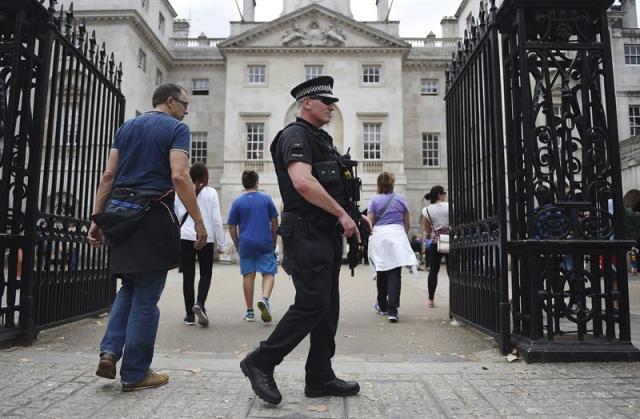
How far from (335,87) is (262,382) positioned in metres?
31.0

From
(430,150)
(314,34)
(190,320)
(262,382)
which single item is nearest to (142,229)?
(262,382)

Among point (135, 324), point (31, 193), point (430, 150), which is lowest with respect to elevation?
point (135, 324)

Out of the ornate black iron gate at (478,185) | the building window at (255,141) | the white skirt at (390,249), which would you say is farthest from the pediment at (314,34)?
the white skirt at (390,249)

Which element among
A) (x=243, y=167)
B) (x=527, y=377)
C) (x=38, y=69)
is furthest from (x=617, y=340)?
(x=243, y=167)

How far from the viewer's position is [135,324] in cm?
373

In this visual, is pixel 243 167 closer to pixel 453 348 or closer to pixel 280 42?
pixel 280 42

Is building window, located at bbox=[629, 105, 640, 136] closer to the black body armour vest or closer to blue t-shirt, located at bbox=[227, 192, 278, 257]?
blue t-shirt, located at bbox=[227, 192, 278, 257]

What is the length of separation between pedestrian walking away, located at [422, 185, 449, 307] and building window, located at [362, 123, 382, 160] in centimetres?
2447

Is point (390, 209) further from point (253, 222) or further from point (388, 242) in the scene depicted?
point (253, 222)

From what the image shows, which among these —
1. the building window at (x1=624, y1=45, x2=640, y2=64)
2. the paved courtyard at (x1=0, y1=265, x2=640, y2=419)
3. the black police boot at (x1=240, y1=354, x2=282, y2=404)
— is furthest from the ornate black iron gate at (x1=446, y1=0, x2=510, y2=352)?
the building window at (x1=624, y1=45, x2=640, y2=64)

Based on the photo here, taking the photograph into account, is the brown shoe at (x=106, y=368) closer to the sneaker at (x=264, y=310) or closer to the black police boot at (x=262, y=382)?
the black police boot at (x=262, y=382)

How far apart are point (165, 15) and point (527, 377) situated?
124 feet

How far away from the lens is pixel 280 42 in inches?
1321

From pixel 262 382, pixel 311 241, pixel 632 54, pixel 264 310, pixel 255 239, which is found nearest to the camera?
pixel 262 382
